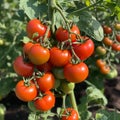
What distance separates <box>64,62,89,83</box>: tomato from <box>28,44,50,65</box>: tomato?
108mm

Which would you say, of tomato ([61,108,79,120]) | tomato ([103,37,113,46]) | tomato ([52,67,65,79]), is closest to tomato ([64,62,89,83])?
tomato ([52,67,65,79])

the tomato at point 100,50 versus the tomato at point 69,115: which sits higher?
the tomato at point 69,115

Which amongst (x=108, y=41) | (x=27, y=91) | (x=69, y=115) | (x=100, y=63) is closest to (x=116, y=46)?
(x=108, y=41)

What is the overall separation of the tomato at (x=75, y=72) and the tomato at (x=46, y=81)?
0.24 ft

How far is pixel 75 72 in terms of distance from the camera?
1811mm

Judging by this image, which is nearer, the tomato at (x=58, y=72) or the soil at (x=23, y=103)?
the tomato at (x=58, y=72)

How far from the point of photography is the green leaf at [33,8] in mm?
2019

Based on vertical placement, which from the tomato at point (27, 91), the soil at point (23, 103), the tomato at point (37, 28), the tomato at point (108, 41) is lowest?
the soil at point (23, 103)

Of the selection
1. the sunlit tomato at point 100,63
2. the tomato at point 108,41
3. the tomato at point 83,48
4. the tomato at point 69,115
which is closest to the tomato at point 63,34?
the tomato at point 83,48

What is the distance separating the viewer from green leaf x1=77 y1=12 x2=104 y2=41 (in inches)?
77.5

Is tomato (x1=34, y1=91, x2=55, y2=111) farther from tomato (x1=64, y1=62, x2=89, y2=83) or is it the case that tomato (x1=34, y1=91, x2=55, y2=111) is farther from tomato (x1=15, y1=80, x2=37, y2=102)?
tomato (x1=64, y1=62, x2=89, y2=83)

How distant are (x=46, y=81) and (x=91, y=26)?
37cm

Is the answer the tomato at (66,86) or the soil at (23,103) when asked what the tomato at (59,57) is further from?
the soil at (23,103)

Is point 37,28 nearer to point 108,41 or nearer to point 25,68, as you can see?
point 25,68
